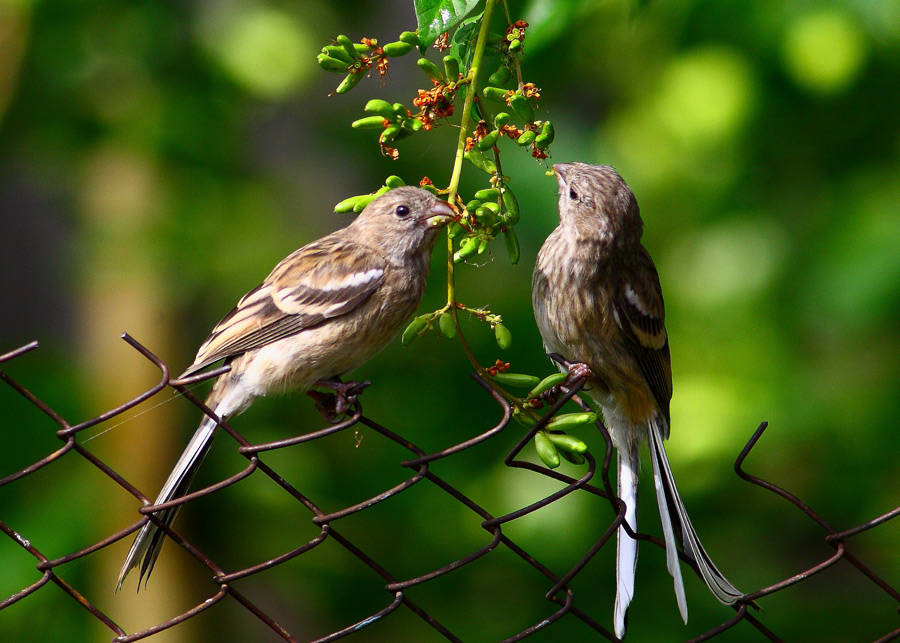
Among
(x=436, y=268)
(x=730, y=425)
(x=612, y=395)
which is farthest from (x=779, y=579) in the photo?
(x=436, y=268)

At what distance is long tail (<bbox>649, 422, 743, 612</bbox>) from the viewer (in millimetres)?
3158

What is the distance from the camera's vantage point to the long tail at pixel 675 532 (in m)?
3.16

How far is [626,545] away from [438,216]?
1.41 m

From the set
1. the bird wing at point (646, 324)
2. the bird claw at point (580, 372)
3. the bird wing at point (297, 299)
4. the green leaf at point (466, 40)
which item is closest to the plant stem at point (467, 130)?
the green leaf at point (466, 40)

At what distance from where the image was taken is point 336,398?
3385mm

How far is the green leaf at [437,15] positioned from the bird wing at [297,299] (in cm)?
124

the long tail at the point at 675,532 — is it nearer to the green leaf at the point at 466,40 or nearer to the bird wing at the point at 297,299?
the bird wing at the point at 297,299

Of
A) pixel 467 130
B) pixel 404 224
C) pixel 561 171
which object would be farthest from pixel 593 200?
pixel 467 130

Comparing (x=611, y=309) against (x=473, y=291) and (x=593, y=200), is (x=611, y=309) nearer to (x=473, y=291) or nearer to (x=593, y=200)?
(x=593, y=200)

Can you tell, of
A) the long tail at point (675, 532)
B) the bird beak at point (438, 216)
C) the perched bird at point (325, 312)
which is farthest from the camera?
the perched bird at point (325, 312)

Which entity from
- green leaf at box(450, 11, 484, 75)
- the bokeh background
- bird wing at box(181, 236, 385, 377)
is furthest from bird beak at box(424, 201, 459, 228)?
the bokeh background

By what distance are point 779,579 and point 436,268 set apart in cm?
252

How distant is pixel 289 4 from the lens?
5.30m

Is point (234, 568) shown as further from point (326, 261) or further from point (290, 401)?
point (326, 261)
